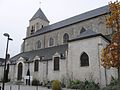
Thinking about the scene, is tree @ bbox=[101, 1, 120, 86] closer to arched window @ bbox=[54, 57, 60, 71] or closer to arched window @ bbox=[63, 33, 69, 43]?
arched window @ bbox=[54, 57, 60, 71]

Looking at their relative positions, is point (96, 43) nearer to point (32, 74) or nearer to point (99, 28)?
point (99, 28)

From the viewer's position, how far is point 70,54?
881 inches

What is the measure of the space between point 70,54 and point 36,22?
22.2 m

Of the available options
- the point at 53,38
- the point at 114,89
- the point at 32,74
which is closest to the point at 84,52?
the point at 114,89

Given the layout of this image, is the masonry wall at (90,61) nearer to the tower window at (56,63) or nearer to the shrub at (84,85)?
the shrub at (84,85)

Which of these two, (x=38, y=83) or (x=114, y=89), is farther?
(x=38, y=83)

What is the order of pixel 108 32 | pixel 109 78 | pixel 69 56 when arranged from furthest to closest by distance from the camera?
pixel 108 32 < pixel 69 56 < pixel 109 78

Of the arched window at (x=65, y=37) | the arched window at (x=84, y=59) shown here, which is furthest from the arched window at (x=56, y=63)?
the arched window at (x=65, y=37)

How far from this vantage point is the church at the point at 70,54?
20234 mm

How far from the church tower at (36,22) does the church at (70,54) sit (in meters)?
0.97

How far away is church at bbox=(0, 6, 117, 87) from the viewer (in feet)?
66.4

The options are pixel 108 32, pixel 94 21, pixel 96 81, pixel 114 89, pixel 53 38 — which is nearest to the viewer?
pixel 114 89

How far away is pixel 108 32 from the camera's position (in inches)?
1017

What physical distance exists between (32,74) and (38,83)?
2.44 m
